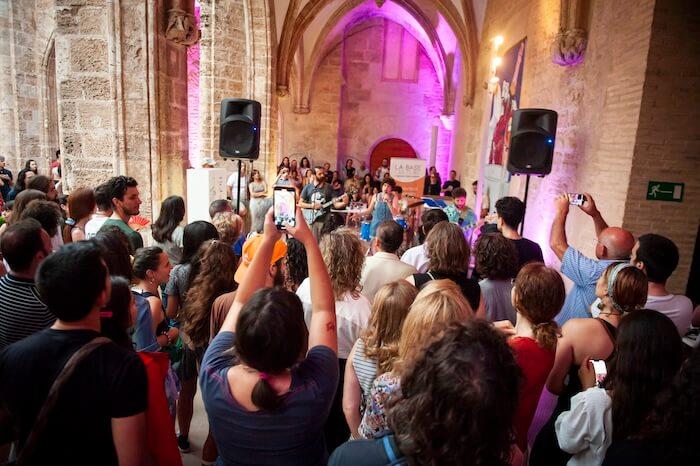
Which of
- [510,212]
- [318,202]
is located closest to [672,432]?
[510,212]

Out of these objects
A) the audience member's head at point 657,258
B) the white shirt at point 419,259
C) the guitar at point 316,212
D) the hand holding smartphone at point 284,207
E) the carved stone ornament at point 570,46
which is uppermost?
→ the carved stone ornament at point 570,46

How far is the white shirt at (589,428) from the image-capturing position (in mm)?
1626

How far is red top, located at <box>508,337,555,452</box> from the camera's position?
6.25 feet

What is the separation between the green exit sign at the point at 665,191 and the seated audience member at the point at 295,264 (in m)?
3.76

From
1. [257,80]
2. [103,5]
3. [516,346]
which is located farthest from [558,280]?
[257,80]

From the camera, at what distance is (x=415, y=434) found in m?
1.05

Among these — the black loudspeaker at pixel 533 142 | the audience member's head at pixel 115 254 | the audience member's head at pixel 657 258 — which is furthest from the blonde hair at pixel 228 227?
the black loudspeaker at pixel 533 142

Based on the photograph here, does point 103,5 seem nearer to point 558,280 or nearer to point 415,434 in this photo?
point 558,280

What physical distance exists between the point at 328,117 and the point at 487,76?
7.63m

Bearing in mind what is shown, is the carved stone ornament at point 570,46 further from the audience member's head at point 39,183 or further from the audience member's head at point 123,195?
the audience member's head at point 39,183

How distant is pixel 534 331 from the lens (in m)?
2.05

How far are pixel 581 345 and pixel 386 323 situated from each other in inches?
36.7

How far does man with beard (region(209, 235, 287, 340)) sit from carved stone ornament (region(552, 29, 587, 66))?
533cm

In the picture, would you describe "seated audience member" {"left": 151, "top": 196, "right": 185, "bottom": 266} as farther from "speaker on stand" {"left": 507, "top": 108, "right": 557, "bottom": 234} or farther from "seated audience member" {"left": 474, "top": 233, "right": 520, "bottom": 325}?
"speaker on stand" {"left": 507, "top": 108, "right": 557, "bottom": 234}
